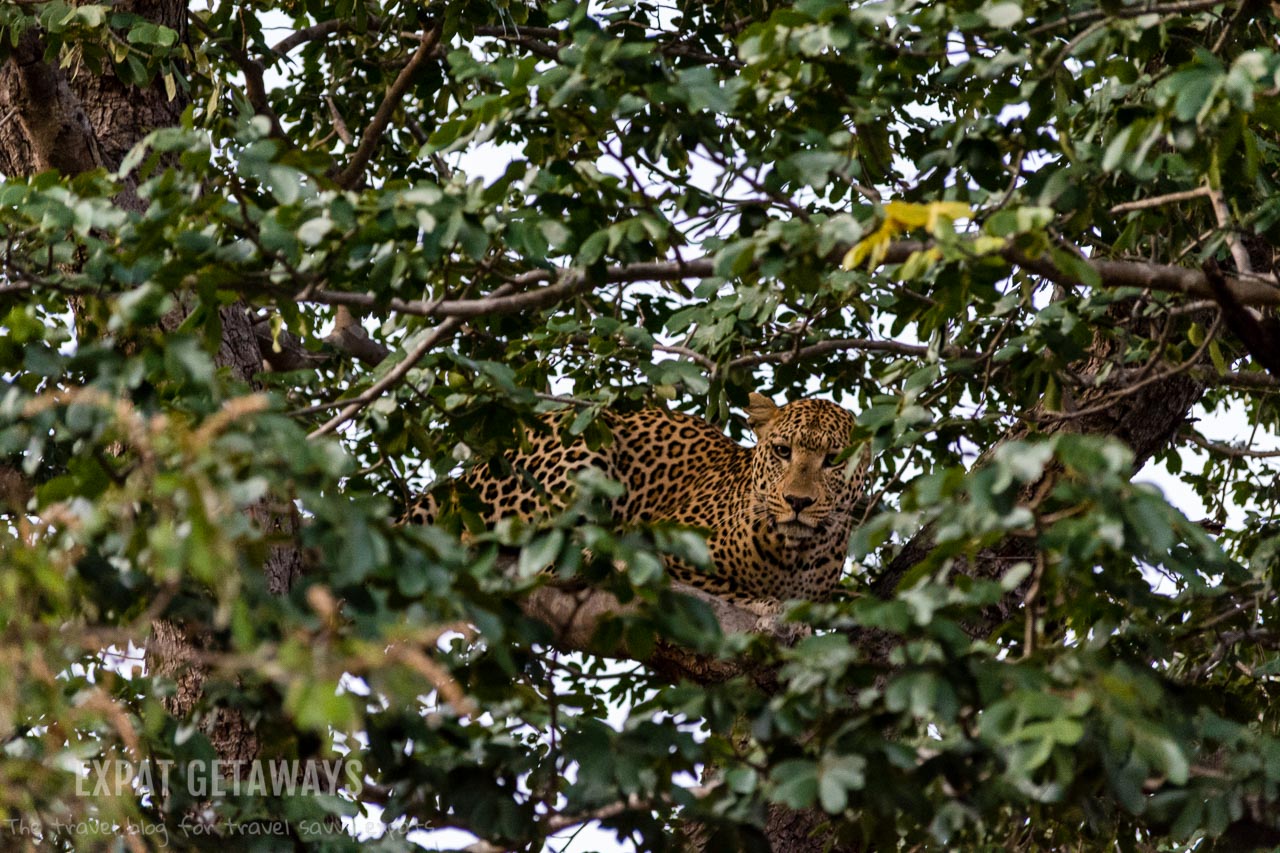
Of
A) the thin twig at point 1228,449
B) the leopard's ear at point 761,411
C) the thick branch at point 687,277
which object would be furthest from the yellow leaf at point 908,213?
the leopard's ear at point 761,411

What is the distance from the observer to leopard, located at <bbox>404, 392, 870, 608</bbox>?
249 inches

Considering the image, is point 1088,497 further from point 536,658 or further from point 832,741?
point 536,658

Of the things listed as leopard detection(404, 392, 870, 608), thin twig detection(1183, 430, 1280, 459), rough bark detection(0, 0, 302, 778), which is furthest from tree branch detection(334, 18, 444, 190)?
thin twig detection(1183, 430, 1280, 459)

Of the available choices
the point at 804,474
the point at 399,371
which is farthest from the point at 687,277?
the point at 804,474

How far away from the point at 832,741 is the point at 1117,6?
1.66 meters

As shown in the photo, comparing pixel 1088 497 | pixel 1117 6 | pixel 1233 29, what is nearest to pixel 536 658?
pixel 1088 497

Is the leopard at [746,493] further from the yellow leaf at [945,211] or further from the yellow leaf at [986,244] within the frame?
the yellow leaf at [945,211]

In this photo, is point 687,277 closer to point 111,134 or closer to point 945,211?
point 945,211

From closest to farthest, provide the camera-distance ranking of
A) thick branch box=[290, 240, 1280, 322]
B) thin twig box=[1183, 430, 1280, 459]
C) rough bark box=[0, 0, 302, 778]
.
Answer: thick branch box=[290, 240, 1280, 322] < rough bark box=[0, 0, 302, 778] < thin twig box=[1183, 430, 1280, 459]

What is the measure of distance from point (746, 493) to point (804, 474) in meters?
0.46

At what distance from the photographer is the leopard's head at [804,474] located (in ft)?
20.6

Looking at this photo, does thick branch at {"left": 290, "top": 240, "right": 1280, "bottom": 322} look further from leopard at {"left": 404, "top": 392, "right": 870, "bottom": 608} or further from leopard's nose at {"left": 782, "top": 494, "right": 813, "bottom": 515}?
leopard's nose at {"left": 782, "top": 494, "right": 813, "bottom": 515}

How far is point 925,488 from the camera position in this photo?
296 centimetres

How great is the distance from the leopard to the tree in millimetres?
1346
